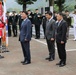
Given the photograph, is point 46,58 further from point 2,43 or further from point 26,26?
point 2,43

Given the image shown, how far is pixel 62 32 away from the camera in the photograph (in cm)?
858

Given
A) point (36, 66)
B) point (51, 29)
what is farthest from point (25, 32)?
point (36, 66)

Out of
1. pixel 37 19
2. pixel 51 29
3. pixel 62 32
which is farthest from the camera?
pixel 37 19

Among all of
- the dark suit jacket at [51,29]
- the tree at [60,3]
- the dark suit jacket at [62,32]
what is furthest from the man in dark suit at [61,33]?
the tree at [60,3]

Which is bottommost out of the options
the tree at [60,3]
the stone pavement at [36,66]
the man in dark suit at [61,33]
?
the stone pavement at [36,66]

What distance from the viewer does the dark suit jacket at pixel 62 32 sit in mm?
8539

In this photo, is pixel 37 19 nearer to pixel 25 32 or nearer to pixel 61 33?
pixel 25 32

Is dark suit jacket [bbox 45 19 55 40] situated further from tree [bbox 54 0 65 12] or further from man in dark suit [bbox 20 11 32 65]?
tree [bbox 54 0 65 12]

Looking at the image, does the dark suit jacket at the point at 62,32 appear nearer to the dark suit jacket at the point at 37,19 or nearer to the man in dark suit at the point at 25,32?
the man in dark suit at the point at 25,32

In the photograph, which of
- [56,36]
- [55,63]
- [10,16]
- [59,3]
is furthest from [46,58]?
[59,3]

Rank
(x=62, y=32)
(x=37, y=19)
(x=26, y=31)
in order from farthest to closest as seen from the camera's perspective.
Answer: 1. (x=37, y=19)
2. (x=26, y=31)
3. (x=62, y=32)

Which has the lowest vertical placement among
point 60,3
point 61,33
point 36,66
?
point 36,66

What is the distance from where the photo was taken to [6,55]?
11086 millimetres

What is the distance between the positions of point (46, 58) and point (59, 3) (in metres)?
28.3
